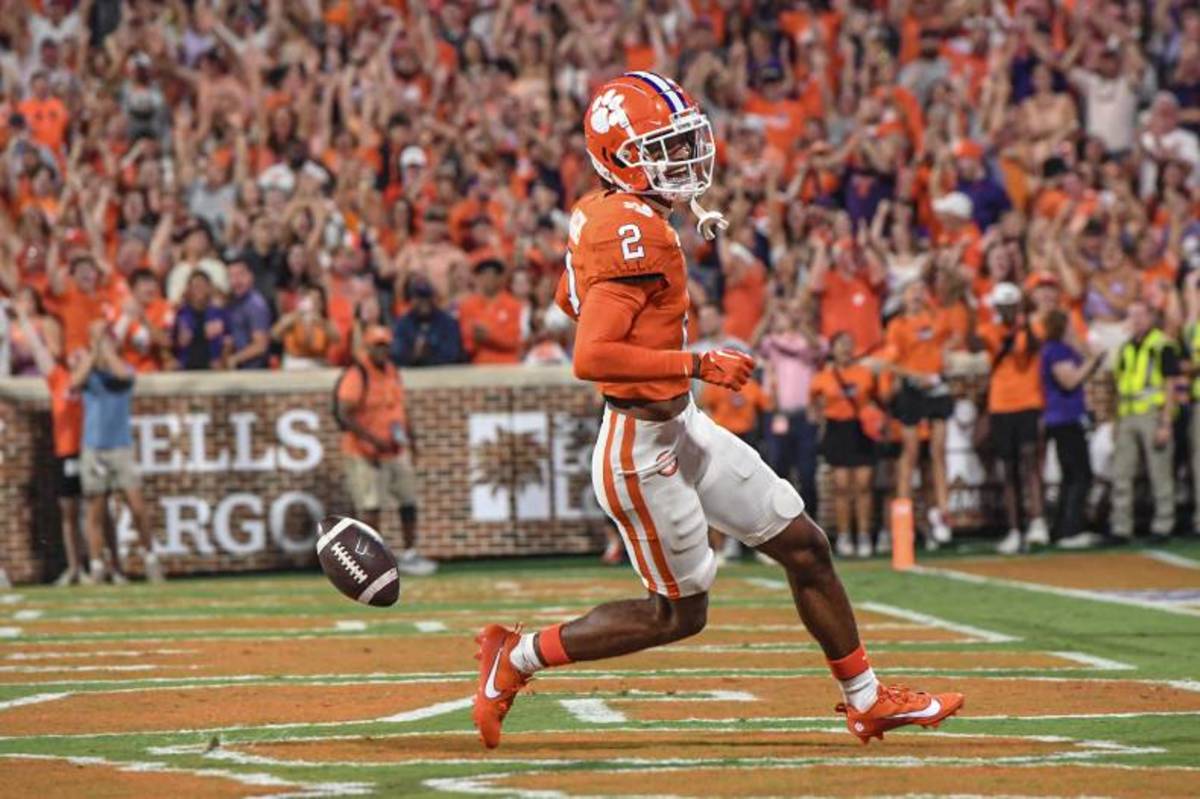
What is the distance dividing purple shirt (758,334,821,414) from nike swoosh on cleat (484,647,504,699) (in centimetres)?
1037

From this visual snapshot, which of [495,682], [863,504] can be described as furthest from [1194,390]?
[495,682]

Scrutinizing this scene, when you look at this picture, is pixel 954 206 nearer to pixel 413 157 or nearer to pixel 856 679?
pixel 413 157

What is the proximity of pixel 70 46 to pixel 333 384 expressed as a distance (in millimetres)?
5456

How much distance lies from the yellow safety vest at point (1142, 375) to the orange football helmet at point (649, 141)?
1125 centimetres

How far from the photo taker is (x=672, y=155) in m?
7.57

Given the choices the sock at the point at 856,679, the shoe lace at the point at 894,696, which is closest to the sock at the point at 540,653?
the sock at the point at 856,679

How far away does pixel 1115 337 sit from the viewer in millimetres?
19047

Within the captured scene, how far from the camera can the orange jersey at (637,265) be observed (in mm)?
7316

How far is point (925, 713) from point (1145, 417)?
37.1 ft

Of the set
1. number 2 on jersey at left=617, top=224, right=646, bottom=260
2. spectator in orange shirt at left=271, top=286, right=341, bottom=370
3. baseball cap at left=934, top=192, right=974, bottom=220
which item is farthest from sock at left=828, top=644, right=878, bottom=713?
baseball cap at left=934, top=192, right=974, bottom=220

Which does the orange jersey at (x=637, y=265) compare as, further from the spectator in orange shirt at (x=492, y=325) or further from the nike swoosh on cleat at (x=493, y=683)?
the spectator in orange shirt at (x=492, y=325)

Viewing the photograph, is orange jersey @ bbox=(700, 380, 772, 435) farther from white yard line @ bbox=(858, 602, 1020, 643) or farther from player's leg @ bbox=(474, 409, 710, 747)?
player's leg @ bbox=(474, 409, 710, 747)

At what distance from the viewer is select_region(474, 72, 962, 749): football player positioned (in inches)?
→ 291

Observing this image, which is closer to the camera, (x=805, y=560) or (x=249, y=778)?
(x=249, y=778)
